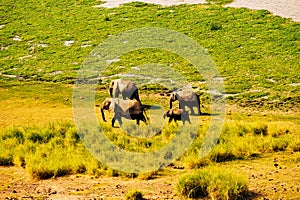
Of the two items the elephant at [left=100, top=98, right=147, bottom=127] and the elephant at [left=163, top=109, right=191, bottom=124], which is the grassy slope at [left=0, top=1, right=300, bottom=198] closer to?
the elephant at [left=100, top=98, right=147, bottom=127]

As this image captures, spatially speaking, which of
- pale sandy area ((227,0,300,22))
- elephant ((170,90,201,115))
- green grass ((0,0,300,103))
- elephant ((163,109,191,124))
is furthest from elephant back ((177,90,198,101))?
pale sandy area ((227,0,300,22))

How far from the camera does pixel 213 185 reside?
1257cm

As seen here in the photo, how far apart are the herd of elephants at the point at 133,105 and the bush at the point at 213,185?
22.2ft

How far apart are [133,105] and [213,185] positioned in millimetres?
7576

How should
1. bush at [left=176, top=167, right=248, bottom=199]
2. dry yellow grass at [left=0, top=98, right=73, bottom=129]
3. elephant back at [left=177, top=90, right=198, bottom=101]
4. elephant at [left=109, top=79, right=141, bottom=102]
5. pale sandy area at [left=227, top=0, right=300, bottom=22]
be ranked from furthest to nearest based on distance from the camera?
pale sandy area at [left=227, top=0, right=300, bottom=22] → elephant at [left=109, top=79, right=141, bottom=102] → dry yellow grass at [left=0, top=98, right=73, bottom=129] → elephant back at [left=177, top=90, right=198, bottom=101] → bush at [left=176, top=167, right=248, bottom=199]

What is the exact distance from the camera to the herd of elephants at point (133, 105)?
64.4 ft

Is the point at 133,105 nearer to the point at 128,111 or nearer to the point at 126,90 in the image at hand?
the point at 128,111

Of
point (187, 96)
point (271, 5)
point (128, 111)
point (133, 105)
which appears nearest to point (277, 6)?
point (271, 5)

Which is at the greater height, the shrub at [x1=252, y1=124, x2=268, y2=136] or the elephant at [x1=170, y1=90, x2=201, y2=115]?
the elephant at [x1=170, y1=90, x2=201, y2=115]

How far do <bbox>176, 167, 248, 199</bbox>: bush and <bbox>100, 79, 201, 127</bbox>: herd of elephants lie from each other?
267 inches

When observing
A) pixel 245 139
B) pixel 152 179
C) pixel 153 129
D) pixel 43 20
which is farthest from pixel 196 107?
pixel 43 20

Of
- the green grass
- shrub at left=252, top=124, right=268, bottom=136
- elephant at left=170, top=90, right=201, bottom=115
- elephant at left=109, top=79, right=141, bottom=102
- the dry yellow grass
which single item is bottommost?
shrub at left=252, top=124, right=268, bottom=136

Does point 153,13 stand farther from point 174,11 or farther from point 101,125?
point 101,125

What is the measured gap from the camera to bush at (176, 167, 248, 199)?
12.3 metres
